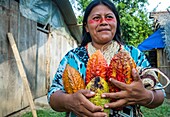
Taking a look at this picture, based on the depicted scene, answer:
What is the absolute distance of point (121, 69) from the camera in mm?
1179

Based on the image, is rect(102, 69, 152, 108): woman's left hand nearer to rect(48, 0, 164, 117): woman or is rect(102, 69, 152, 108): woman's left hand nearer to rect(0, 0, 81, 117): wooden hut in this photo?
rect(48, 0, 164, 117): woman

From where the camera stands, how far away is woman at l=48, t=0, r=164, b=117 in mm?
1115

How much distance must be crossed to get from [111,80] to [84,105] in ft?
0.59

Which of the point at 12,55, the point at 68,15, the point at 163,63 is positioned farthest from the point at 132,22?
the point at 12,55

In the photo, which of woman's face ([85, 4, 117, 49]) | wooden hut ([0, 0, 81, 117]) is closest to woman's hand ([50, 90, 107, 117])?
woman's face ([85, 4, 117, 49])

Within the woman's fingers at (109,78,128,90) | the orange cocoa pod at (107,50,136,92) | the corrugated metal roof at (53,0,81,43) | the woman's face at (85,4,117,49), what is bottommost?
the woman's fingers at (109,78,128,90)

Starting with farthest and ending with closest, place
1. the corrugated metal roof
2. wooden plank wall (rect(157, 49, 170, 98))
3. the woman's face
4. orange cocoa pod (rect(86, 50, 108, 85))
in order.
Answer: wooden plank wall (rect(157, 49, 170, 98)) < the corrugated metal roof < the woman's face < orange cocoa pod (rect(86, 50, 108, 85))

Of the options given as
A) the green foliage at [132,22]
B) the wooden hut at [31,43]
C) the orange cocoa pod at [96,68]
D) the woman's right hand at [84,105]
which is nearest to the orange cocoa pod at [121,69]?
the orange cocoa pod at [96,68]

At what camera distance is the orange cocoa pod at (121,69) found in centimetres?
117

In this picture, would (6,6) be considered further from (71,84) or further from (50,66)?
(71,84)

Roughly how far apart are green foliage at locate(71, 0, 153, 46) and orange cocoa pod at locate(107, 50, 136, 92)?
619 inches

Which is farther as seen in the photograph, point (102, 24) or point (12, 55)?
point (12, 55)

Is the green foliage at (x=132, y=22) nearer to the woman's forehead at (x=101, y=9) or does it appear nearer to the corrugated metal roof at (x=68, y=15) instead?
the corrugated metal roof at (x=68, y=15)

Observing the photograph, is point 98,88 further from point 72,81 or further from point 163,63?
point 163,63
